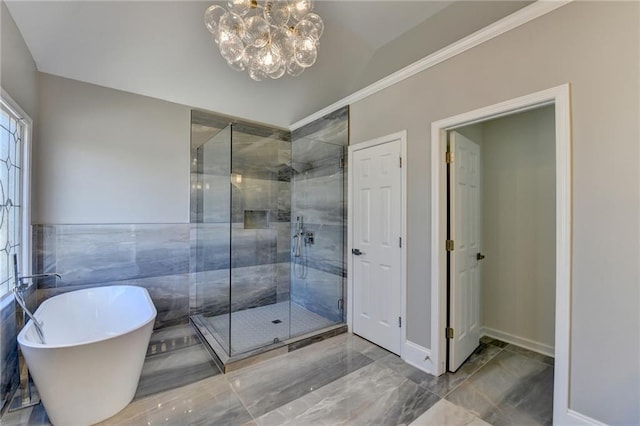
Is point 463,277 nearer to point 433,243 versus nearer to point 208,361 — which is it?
point 433,243

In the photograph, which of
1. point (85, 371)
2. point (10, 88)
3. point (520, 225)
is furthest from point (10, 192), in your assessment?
point (520, 225)

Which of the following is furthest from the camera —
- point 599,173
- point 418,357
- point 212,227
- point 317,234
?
point 317,234

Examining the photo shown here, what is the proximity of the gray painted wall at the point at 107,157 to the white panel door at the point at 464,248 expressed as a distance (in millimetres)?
2984

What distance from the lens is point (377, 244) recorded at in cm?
283

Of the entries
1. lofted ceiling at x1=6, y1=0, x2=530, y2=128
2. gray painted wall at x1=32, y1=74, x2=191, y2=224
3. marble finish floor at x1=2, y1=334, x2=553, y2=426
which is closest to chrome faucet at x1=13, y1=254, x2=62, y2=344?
marble finish floor at x1=2, y1=334, x2=553, y2=426

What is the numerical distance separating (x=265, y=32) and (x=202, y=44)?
1.42 metres

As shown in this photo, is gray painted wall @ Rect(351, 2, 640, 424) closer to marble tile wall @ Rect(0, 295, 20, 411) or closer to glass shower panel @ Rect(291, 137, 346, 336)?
glass shower panel @ Rect(291, 137, 346, 336)

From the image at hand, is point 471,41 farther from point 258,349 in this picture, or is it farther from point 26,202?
point 26,202

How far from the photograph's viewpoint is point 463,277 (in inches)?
97.9

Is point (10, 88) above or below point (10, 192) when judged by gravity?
above

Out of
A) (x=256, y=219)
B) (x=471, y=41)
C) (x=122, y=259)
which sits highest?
(x=471, y=41)

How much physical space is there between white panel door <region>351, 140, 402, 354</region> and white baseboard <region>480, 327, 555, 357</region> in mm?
1223

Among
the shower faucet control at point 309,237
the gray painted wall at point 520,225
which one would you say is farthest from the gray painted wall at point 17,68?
the gray painted wall at point 520,225

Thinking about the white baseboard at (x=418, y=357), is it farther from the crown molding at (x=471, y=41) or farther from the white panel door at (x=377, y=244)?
the crown molding at (x=471, y=41)
